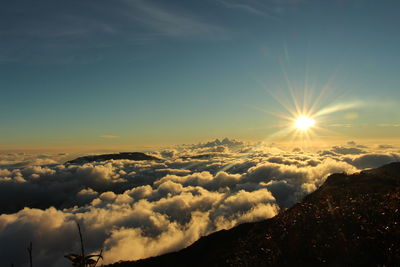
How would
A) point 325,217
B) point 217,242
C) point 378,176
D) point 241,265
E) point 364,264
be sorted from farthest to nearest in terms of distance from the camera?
point 217,242
point 378,176
point 325,217
point 241,265
point 364,264

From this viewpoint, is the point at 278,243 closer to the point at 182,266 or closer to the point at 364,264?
the point at 364,264

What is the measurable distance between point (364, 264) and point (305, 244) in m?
6.09

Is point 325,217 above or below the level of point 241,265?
above

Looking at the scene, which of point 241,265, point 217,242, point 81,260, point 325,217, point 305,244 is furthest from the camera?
point 217,242

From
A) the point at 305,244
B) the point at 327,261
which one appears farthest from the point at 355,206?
the point at 327,261

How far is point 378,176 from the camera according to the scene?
60.4m

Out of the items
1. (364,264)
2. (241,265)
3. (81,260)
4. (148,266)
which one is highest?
(81,260)

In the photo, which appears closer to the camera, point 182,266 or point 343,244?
point 343,244

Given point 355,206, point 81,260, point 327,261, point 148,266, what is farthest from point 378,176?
point 81,260

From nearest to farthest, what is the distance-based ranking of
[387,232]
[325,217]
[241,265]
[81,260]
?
[81,260], [387,232], [241,265], [325,217]

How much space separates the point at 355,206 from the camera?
28172mm

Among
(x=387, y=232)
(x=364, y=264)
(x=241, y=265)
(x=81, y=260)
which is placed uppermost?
(x=81, y=260)

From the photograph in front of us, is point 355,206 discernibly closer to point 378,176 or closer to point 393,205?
point 393,205

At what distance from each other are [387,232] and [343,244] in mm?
2938
